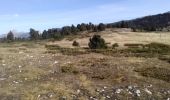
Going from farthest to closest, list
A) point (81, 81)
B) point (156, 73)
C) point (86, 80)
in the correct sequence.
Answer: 1. point (156, 73)
2. point (86, 80)
3. point (81, 81)

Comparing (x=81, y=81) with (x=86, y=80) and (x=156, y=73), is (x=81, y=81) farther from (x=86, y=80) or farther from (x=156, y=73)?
(x=156, y=73)

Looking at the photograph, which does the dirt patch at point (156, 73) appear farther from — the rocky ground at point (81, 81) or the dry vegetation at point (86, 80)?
the rocky ground at point (81, 81)

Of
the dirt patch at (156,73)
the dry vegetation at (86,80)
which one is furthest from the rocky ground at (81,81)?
the dirt patch at (156,73)

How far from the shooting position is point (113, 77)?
24516mm

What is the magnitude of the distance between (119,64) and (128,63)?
3.85 ft

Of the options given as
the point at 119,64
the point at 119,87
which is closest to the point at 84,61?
the point at 119,64

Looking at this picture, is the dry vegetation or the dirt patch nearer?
the dry vegetation

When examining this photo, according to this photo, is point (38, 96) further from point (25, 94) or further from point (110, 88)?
point (110, 88)

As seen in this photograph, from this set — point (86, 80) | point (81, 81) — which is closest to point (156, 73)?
point (86, 80)

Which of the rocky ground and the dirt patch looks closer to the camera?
the rocky ground

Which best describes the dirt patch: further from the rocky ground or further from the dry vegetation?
the rocky ground

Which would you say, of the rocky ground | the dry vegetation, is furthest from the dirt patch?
the rocky ground

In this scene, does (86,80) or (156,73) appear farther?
(156,73)

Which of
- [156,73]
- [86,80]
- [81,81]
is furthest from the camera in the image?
[156,73]
